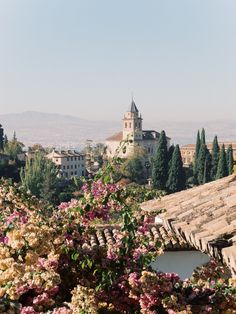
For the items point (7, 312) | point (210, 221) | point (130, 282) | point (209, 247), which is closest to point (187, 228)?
point (210, 221)

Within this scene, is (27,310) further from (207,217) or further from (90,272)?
(207,217)

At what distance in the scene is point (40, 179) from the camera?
224 feet

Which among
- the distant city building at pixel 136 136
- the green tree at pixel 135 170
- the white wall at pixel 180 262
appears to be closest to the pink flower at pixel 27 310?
the white wall at pixel 180 262

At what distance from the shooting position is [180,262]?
883cm

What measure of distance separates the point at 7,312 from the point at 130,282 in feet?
3.35

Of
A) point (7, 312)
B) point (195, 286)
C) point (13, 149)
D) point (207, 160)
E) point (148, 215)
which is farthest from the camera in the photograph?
point (13, 149)

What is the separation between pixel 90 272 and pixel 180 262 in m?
4.71

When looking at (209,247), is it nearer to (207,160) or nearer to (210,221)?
(210,221)

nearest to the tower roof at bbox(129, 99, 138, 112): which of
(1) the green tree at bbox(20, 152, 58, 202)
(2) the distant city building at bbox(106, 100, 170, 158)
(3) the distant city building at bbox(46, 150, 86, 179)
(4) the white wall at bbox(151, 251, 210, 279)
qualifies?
(2) the distant city building at bbox(106, 100, 170, 158)

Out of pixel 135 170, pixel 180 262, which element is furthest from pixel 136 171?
pixel 180 262

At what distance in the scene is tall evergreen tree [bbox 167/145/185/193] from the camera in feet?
210

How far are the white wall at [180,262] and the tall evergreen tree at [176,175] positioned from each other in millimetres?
55243

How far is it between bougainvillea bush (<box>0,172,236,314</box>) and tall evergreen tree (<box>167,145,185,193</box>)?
5947cm

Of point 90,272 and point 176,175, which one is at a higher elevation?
point 90,272
